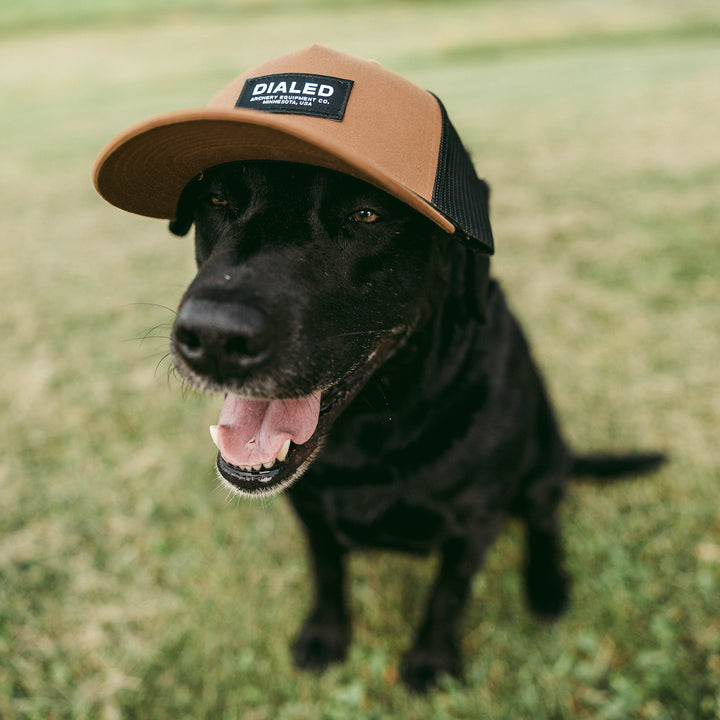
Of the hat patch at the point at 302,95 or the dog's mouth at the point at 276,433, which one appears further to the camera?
the dog's mouth at the point at 276,433

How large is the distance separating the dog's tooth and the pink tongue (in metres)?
0.02

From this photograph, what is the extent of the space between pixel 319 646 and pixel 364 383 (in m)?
1.12

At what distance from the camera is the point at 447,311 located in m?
1.66

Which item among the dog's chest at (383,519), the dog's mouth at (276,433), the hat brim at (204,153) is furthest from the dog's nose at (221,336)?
the dog's chest at (383,519)

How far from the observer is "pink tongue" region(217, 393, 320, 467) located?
1.46 m

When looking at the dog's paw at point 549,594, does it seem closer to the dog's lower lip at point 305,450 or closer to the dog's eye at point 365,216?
the dog's lower lip at point 305,450

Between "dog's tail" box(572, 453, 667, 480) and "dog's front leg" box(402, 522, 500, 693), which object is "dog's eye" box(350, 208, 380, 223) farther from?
"dog's tail" box(572, 453, 667, 480)

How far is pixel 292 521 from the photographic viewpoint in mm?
2545

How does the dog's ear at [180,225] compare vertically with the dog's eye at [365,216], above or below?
below

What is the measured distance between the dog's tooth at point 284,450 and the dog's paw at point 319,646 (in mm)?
973

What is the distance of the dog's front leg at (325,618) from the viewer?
6.60 ft

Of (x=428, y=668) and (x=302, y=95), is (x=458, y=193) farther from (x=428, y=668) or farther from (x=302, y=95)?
(x=428, y=668)

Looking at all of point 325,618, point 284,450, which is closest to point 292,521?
point 325,618

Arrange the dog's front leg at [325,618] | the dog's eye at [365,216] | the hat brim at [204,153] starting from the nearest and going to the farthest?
the hat brim at [204,153], the dog's eye at [365,216], the dog's front leg at [325,618]
